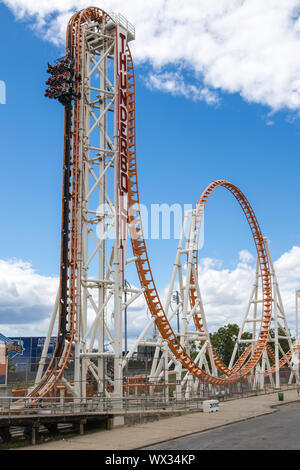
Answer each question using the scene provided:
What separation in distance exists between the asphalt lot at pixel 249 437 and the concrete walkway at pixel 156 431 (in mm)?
636

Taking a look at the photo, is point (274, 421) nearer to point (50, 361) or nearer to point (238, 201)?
point (50, 361)

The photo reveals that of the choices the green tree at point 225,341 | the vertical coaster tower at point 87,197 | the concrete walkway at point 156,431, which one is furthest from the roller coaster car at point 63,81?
the green tree at point 225,341

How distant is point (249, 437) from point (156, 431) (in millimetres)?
4167

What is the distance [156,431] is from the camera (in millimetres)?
21688

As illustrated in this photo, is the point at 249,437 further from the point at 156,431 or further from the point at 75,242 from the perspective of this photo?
the point at 75,242

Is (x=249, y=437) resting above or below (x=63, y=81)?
below

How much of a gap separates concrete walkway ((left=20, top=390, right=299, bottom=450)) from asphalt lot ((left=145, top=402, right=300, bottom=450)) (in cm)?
64

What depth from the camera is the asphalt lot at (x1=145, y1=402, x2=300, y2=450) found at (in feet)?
57.6

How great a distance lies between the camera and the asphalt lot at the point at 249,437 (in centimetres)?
1755

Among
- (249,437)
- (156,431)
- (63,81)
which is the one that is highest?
(63,81)

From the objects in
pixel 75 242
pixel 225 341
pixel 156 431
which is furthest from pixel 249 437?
pixel 225 341

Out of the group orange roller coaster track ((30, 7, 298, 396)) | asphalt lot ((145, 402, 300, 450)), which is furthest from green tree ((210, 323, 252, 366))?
asphalt lot ((145, 402, 300, 450))

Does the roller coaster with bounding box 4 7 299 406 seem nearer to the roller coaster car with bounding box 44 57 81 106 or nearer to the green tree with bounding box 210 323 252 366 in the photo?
the roller coaster car with bounding box 44 57 81 106
